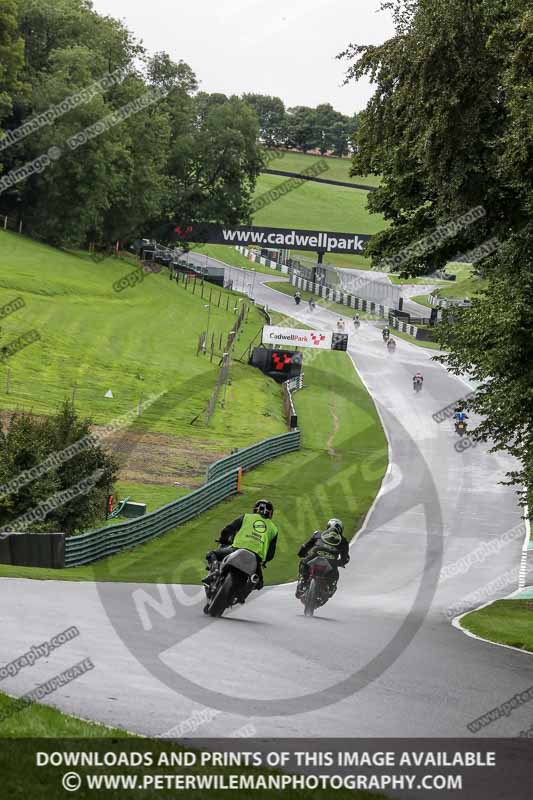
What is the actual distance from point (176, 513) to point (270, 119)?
575 ft

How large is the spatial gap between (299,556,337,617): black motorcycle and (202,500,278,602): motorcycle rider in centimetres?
258

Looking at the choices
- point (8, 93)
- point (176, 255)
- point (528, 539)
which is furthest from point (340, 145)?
point (528, 539)

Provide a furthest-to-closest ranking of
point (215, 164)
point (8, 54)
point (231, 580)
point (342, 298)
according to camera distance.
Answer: point (215, 164) → point (342, 298) → point (8, 54) → point (231, 580)

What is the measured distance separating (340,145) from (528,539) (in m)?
171

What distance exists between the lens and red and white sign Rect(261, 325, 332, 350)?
63.5 meters

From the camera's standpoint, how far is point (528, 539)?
35.0m

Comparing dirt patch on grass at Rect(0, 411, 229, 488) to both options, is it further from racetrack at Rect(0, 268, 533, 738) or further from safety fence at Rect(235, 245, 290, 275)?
safety fence at Rect(235, 245, 290, 275)

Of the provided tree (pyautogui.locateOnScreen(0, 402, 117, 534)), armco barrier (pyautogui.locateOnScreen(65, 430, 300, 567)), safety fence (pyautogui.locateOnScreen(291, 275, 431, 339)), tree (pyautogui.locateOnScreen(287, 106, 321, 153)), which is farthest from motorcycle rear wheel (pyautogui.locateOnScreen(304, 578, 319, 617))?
tree (pyautogui.locateOnScreen(287, 106, 321, 153))

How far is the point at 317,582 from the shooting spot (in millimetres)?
17203

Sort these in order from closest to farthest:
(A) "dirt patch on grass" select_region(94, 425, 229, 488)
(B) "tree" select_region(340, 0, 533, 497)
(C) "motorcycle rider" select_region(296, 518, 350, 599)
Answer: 1. (B) "tree" select_region(340, 0, 533, 497)
2. (C) "motorcycle rider" select_region(296, 518, 350, 599)
3. (A) "dirt patch on grass" select_region(94, 425, 229, 488)

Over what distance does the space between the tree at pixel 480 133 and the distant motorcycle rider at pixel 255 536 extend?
15.8 ft

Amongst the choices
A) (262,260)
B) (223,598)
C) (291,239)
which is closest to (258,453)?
(223,598)

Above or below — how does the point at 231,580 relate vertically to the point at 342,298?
above

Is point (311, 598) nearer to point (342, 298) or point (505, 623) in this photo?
point (505, 623)
